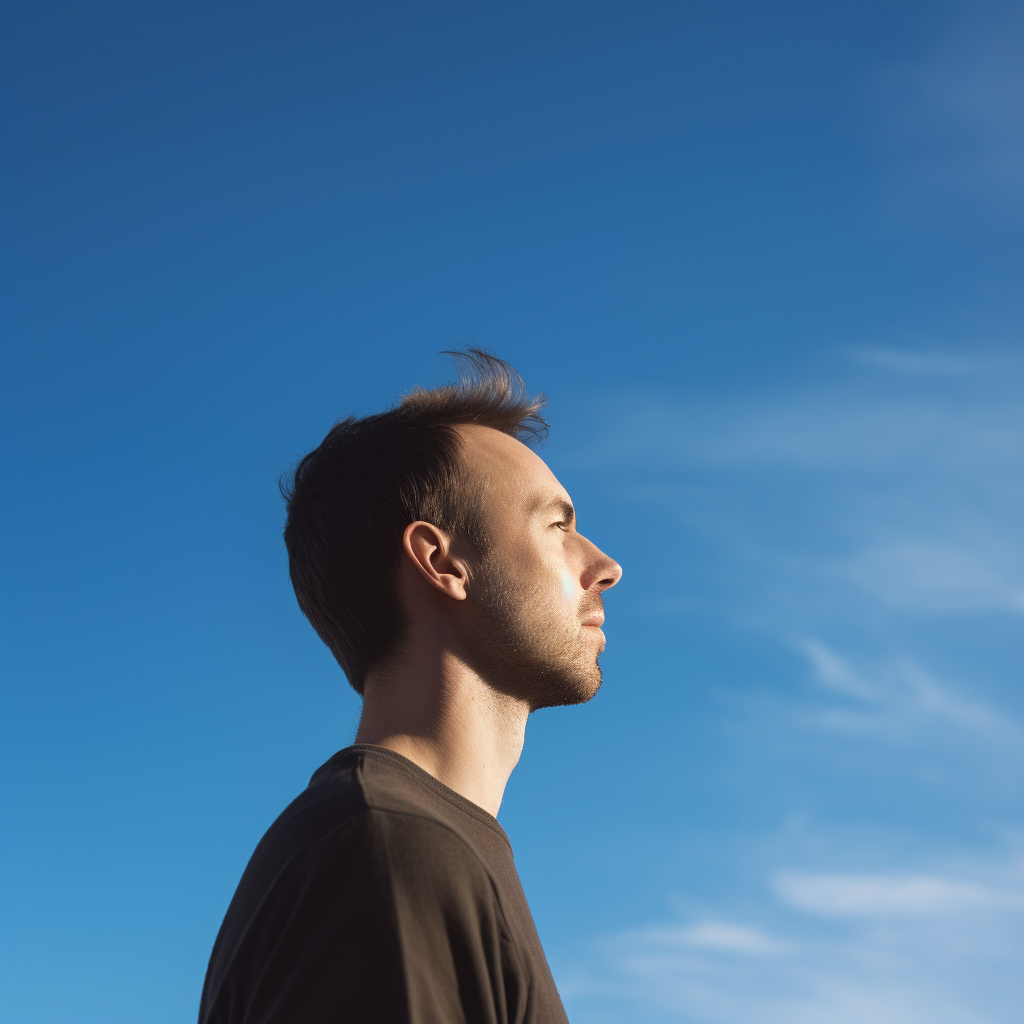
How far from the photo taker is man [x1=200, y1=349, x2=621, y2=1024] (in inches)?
101

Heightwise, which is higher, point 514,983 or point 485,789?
point 485,789

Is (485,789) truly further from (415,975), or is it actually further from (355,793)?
(415,975)

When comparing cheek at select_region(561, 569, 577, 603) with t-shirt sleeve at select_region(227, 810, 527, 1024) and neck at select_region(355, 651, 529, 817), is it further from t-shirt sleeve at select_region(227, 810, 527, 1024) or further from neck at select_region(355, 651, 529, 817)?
t-shirt sleeve at select_region(227, 810, 527, 1024)

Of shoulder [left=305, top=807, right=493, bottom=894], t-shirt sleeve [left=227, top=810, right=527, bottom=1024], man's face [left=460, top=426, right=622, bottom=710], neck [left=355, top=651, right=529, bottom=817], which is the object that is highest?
man's face [left=460, top=426, right=622, bottom=710]

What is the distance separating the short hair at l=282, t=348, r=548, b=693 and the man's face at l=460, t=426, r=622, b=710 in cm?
14

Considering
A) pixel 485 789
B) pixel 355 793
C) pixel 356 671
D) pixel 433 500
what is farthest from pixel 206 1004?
pixel 433 500

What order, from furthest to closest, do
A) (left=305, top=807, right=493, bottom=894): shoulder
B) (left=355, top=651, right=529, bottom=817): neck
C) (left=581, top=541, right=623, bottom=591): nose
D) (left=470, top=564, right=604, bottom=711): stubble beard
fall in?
(left=581, top=541, right=623, bottom=591): nose
(left=470, top=564, right=604, bottom=711): stubble beard
(left=355, top=651, right=529, bottom=817): neck
(left=305, top=807, right=493, bottom=894): shoulder

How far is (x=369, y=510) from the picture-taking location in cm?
457

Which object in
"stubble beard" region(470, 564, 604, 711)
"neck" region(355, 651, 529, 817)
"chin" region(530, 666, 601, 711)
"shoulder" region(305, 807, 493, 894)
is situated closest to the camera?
"shoulder" region(305, 807, 493, 894)

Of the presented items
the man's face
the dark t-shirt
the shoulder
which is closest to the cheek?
the man's face

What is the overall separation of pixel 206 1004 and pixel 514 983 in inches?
42.5

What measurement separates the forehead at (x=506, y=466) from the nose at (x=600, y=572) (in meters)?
0.38

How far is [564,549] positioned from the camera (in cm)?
450

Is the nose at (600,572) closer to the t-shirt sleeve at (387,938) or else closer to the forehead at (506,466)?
the forehead at (506,466)
